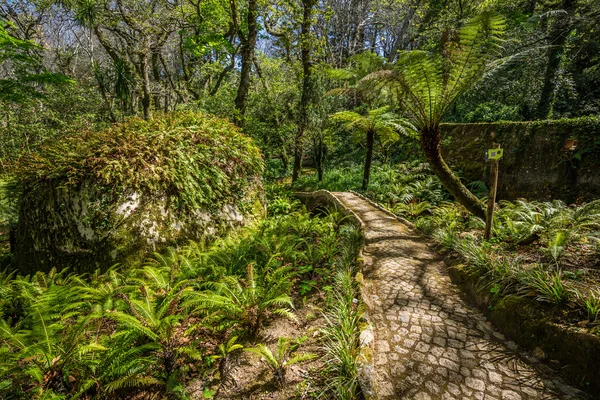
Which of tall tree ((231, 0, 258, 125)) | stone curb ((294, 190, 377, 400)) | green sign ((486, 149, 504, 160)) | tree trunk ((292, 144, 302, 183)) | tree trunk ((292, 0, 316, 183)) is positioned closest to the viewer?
stone curb ((294, 190, 377, 400))

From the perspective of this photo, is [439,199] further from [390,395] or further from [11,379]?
[11,379]

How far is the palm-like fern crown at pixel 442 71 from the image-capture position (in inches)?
174

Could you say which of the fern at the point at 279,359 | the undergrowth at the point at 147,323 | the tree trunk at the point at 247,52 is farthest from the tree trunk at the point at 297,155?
the fern at the point at 279,359

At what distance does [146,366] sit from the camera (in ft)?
7.97

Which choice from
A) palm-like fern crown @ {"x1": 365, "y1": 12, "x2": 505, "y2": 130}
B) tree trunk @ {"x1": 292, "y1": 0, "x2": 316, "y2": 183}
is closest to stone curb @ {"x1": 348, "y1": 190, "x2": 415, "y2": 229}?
palm-like fern crown @ {"x1": 365, "y1": 12, "x2": 505, "y2": 130}

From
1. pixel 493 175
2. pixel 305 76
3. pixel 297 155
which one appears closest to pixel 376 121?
pixel 305 76

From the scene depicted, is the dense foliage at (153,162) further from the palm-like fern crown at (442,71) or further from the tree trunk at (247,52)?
the palm-like fern crown at (442,71)

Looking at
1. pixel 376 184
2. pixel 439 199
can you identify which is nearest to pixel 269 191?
pixel 376 184

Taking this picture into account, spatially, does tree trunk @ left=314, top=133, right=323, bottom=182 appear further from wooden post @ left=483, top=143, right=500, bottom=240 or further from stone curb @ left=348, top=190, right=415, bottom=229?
wooden post @ left=483, top=143, right=500, bottom=240

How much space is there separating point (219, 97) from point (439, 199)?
1152 centimetres

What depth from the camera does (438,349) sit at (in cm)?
268

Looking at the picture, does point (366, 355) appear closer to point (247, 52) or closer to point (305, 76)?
point (247, 52)

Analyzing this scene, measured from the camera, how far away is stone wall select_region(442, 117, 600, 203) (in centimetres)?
712

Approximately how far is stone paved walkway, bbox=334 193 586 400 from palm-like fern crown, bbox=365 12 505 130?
3.11 m
